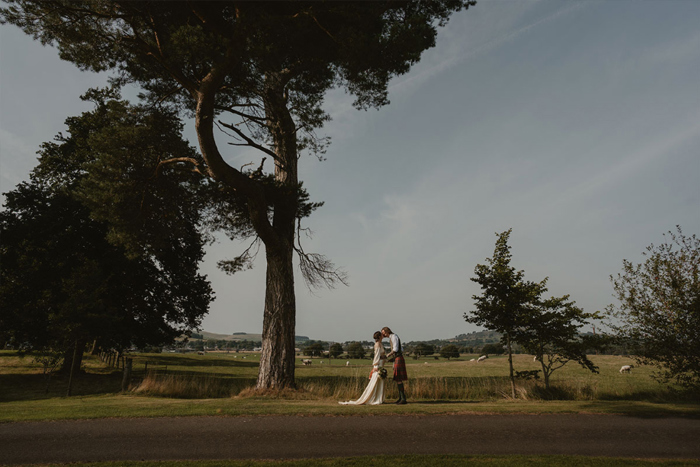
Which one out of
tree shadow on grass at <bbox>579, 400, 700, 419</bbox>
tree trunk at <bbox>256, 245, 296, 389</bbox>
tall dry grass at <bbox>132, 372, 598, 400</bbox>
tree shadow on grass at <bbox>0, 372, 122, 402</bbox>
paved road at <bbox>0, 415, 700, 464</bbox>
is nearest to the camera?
paved road at <bbox>0, 415, 700, 464</bbox>

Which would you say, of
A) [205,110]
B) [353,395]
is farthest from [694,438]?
[205,110]

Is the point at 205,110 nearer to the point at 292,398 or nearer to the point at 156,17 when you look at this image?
the point at 156,17

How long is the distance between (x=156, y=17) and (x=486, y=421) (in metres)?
12.7

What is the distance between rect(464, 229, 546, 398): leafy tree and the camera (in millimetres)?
12805

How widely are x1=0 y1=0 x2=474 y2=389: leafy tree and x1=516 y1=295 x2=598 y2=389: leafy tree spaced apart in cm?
717

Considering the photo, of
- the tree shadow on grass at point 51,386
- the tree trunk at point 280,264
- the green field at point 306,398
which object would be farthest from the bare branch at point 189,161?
the tree shadow on grass at point 51,386

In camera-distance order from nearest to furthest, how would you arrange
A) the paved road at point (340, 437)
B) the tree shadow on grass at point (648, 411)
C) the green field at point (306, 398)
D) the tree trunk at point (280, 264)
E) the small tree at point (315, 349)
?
the paved road at point (340, 437)
the tree shadow on grass at point (648, 411)
the green field at point (306, 398)
the tree trunk at point (280, 264)
the small tree at point (315, 349)

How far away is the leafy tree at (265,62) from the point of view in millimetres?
9555

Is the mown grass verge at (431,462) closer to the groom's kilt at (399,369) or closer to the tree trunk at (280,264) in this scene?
the groom's kilt at (399,369)

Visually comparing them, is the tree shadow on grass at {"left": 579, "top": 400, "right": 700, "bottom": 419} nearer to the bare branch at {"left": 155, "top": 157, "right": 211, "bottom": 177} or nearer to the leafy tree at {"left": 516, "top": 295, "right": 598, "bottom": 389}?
the leafy tree at {"left": 516, "top": 295, "right": 598, "bottom": 389}

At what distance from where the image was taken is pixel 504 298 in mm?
13047

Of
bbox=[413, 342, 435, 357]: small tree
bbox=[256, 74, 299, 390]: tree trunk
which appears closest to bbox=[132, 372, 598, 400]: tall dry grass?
bbox=[256, 74, 299, 390]: tree trunk

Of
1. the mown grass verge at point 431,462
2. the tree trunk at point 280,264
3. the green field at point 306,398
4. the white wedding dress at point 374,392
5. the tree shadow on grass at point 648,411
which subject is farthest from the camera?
the tree trunk at point 280,264

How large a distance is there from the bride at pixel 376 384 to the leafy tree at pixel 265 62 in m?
3.22
